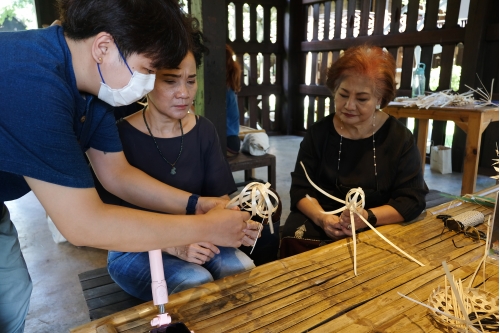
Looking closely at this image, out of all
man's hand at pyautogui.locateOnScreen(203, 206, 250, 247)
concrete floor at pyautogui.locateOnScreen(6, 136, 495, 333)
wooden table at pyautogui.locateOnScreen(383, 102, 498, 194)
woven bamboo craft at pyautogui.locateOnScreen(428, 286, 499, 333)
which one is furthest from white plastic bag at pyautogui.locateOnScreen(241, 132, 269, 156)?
woven bamboo craft at pyautogui.locateOnScreen(428, 286, 499, 333)

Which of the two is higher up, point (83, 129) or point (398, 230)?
point (83, 129)

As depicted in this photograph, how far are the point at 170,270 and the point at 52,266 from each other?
1.61 meters

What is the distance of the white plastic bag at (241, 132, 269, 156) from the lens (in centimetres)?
363

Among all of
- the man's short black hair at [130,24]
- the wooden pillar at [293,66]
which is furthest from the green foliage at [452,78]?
the man's short black hair at [130,24]

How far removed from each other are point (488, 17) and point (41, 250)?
485 cm

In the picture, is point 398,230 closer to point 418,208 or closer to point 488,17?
point 418,208

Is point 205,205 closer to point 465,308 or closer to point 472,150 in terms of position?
point 465,308

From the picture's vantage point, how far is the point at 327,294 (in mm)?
1028

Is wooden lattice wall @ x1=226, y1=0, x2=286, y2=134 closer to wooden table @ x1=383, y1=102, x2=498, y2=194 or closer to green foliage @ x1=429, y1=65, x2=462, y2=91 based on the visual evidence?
green foliage @ x1=429, y1=65, x2=462, y2=91

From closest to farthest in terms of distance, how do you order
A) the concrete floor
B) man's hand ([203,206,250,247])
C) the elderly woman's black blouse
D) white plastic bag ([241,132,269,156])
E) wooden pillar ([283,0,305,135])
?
man's hand ([203,206,250,247])
the elderly woman's black blouse
the concrete floor
white plastic bag ([241,132,269,156])
wooden pillar ([283,0,305,135])

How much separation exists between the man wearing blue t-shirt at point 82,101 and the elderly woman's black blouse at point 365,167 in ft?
2.70

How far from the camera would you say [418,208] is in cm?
160

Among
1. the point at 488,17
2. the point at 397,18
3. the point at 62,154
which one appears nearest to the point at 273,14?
the point at 397,18

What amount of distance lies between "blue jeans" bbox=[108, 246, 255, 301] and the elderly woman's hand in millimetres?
386
